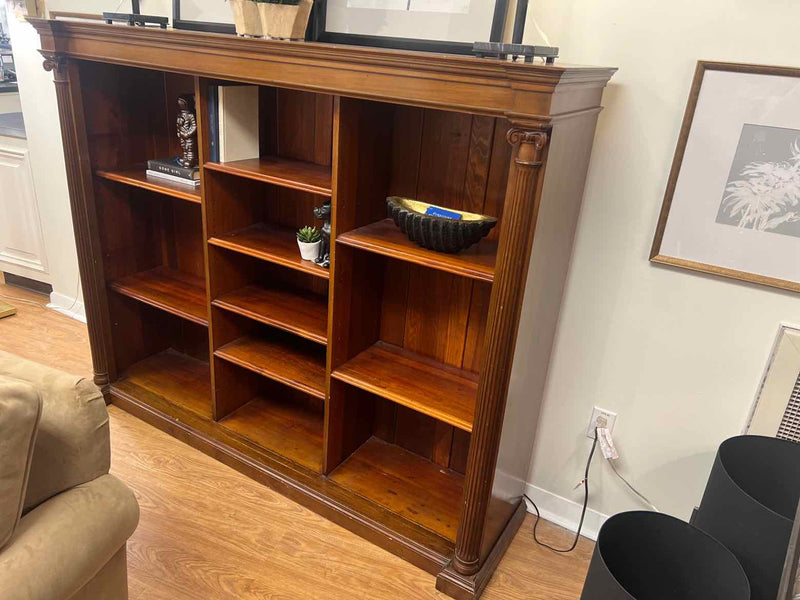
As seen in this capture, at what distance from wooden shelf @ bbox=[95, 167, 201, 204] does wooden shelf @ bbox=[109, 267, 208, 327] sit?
15.3 inches

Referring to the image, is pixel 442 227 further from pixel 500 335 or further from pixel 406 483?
pixel 406 483

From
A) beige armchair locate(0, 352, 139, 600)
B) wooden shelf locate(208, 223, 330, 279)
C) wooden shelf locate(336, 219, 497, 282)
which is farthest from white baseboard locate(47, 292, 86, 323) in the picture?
wooden shelf locate(336, 219, 497, 282)

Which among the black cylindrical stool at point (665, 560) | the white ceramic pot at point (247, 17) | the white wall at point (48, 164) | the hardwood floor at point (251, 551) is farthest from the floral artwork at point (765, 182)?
the white wall at point (48, 164)

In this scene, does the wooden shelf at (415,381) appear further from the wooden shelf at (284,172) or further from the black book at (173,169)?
the black book at (173,169)

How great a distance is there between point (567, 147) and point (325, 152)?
83 cm

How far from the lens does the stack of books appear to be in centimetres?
205

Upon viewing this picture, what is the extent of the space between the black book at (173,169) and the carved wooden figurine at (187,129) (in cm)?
3

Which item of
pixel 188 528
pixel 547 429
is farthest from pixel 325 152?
pixel 188 528

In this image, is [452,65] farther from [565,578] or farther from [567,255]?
[565,578]

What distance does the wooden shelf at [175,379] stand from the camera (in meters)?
2.30

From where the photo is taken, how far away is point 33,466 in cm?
116

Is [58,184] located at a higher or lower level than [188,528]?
higher

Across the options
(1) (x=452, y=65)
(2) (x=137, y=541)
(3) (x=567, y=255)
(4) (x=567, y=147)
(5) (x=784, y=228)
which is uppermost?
(1) (x=452, y=65)

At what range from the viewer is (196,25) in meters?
1.98
